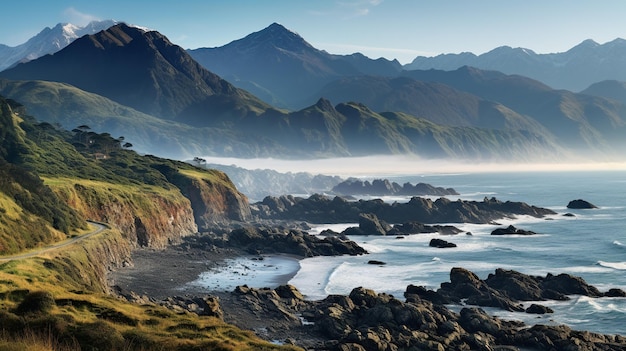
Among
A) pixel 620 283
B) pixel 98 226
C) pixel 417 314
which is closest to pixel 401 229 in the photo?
pixel 620 283

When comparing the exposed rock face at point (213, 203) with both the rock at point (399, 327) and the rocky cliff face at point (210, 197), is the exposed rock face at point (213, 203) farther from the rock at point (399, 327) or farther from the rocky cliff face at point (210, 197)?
the rock at point (399, 327)

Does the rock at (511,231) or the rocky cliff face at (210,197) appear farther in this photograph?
the rocky cliff face at (210,197)

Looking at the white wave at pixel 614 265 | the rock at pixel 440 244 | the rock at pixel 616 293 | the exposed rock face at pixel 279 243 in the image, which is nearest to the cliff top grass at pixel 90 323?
the rock at pixel 616 293

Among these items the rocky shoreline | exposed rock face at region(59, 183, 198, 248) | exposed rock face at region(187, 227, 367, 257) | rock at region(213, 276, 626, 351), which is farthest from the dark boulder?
exposed rock face at region(59, 183, 198, 248)

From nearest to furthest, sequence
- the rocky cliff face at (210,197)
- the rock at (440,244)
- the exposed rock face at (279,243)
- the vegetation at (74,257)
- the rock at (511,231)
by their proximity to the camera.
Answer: the vegetation at (74,257), the exposed rock face at (279,243), the rock at (440,244), the rock at (511,231), the rocky cliff face at (210,197)

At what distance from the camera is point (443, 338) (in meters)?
64.3

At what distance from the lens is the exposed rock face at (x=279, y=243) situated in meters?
132

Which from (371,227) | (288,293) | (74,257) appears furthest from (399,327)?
(371,227)

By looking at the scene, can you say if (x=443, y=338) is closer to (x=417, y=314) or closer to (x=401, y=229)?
(x=417, y=314)

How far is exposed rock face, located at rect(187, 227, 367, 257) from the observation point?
132 meters

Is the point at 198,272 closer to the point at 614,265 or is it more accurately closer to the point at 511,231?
the point at 614,265

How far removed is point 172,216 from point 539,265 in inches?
3308

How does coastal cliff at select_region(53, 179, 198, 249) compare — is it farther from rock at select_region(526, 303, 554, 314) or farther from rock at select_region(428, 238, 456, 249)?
rock at select_region(526, 303, 554, 314)

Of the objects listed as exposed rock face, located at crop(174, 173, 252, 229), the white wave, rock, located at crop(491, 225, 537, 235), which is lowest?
the white wave
